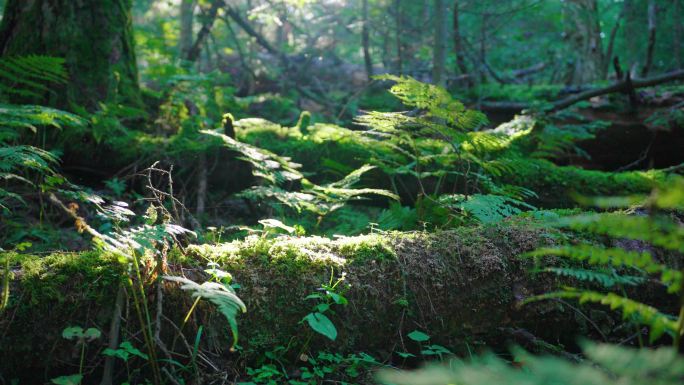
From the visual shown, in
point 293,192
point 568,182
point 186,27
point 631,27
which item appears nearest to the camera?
point 293,192

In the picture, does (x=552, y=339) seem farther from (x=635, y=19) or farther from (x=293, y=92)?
(x=635, y=19)

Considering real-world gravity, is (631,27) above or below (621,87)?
above

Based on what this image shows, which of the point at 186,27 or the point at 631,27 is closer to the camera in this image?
the point at 186,27

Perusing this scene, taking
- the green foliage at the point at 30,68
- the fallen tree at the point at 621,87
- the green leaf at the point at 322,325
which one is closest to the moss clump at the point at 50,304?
the green leaf at the point at 322,325

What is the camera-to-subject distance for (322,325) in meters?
2.67

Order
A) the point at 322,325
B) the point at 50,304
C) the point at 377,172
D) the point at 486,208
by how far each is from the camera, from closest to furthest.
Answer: the point at 50,304 → the point at 322,325 → the point at 486,208 → the point at 377,172

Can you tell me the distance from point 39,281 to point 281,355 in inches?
54.5

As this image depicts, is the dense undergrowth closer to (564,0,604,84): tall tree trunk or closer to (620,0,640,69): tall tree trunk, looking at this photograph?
(564,0,604,84): tall tree trunk

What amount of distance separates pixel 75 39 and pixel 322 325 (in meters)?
5.75

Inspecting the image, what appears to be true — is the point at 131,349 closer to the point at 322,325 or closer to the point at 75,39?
the point at 322,325

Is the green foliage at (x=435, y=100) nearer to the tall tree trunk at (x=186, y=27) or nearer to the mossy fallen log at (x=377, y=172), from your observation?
the mossy fallen log at (x=377, y=172)

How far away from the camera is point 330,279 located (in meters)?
3.00

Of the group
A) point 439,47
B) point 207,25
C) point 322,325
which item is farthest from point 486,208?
point 207,25

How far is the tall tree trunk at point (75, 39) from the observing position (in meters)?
6.19
